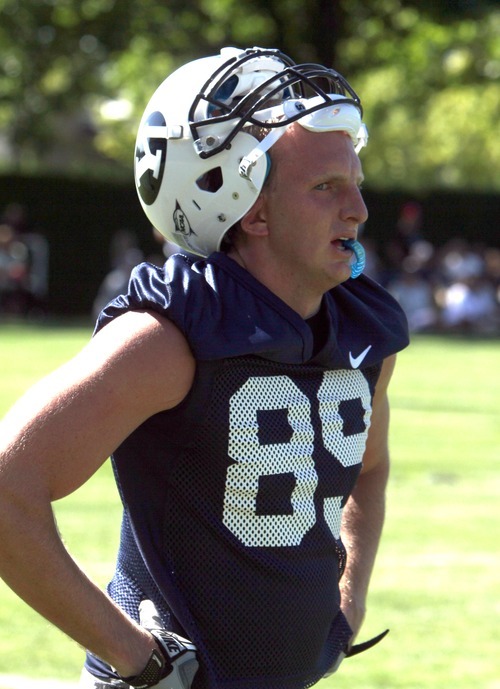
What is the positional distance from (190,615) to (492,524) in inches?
243

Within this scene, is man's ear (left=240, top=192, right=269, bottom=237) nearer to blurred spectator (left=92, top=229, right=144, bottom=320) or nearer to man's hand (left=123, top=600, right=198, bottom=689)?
man's hand (left=123, top=600, right=198, bottom=689)

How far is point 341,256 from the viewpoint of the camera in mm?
2879

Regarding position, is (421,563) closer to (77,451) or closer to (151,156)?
(151,156)

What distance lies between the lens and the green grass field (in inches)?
231

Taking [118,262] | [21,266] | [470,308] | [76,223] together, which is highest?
[76,223]

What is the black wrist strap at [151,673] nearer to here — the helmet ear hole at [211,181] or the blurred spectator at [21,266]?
the helmet ear hole at [211,181]

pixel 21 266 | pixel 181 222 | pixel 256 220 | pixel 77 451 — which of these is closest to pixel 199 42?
pixel 21 266

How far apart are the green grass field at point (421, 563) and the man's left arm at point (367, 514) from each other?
2.34 m

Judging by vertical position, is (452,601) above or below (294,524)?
below

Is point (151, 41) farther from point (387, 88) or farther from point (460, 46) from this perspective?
point (387, 88)

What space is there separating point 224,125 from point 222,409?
613mm

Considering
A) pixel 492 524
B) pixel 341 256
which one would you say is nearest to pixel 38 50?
pixel 492 524

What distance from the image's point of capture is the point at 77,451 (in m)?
2.55

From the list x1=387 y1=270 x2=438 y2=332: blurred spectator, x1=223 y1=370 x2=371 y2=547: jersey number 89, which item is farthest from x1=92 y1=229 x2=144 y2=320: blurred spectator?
x1=223 y1=370 x2=371 y2=547: jersey number 89
